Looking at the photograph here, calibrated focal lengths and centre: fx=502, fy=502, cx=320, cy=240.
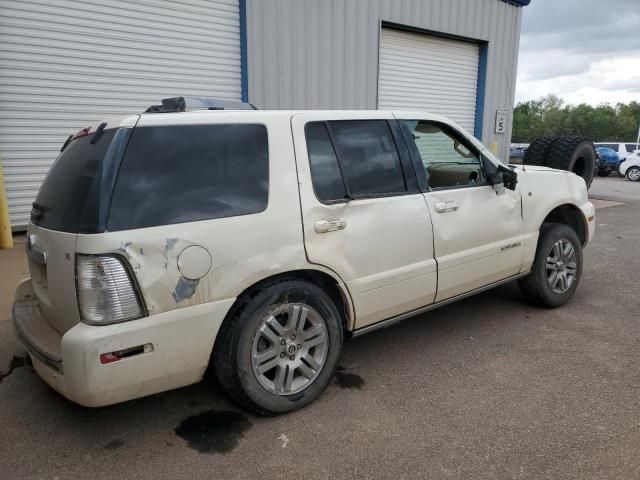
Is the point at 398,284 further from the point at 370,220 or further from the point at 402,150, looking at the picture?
the point at 402,150

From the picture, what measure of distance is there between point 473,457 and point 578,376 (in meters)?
1.27

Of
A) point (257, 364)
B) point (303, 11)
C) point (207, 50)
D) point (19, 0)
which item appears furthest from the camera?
point (303, 11)

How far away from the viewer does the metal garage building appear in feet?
23.4

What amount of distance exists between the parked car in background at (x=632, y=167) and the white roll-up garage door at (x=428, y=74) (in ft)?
43.0

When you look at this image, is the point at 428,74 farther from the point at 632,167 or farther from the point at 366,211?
the point at 632,167

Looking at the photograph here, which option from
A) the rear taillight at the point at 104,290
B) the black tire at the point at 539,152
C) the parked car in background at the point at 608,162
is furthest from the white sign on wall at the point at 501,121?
the parked car in background at the point at 608,162

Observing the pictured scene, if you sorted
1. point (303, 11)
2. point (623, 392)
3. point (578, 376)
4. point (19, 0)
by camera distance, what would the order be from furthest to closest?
point (303, 11)
point (19, 0)
point (578, 376)
point (623, 392)

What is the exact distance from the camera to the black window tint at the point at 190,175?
94.3 inches

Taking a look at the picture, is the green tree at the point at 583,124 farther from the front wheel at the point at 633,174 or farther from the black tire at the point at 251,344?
the black tire at the point at 251,344

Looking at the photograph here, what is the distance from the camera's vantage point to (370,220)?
10.3 ft

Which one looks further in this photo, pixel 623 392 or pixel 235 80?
Answer: pixel 235 80

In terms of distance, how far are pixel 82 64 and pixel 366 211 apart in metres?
6.20

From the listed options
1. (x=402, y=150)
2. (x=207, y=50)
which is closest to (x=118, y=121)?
(x=402, y=150)

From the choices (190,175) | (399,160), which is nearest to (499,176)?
(399,160)
